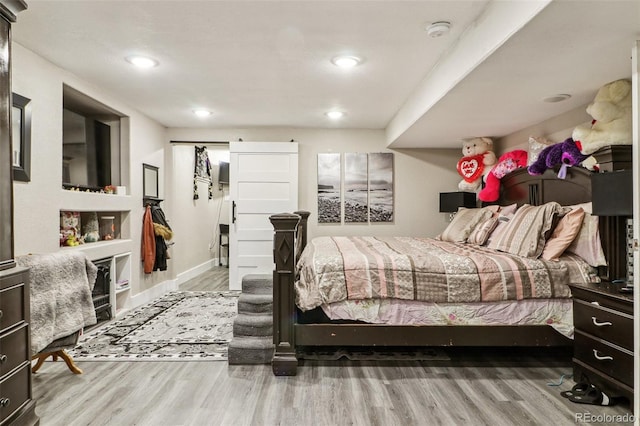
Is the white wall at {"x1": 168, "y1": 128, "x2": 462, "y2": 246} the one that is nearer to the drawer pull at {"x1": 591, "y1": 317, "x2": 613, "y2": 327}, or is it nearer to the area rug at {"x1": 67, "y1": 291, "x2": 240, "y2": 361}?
the area rug at {"x1": 67, "y1": 291, "x2": 240, "y2": 361}

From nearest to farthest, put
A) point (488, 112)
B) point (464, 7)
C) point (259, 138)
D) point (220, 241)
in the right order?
point (464, 7) < point (488, 112) < point (259, 138) < point (220, 241)

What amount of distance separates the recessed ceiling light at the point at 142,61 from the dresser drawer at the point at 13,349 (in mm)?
2084

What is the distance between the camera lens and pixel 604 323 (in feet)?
6.99

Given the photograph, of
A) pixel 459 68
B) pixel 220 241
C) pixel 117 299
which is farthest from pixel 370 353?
pixel 220 241

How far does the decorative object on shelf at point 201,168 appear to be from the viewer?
21.1 feet

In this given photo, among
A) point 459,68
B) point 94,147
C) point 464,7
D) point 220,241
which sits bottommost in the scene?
point 220,241

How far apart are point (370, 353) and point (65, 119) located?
3.42 meters

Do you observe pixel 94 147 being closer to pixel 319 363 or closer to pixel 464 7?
pixel 319 363

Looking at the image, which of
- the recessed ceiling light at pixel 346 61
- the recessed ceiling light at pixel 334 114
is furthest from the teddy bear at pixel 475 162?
the recessed ceiling light at pixel 346 61

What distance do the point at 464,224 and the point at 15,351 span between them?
12.6 ft

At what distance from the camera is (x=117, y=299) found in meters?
4.17

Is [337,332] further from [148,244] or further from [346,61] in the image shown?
[148,244]

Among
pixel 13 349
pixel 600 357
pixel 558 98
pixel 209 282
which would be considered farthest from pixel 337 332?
pixel 209 282

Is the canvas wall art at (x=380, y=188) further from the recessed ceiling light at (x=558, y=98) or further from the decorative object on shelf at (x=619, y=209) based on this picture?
the decorative object on shelf at (x=619, y=209)
